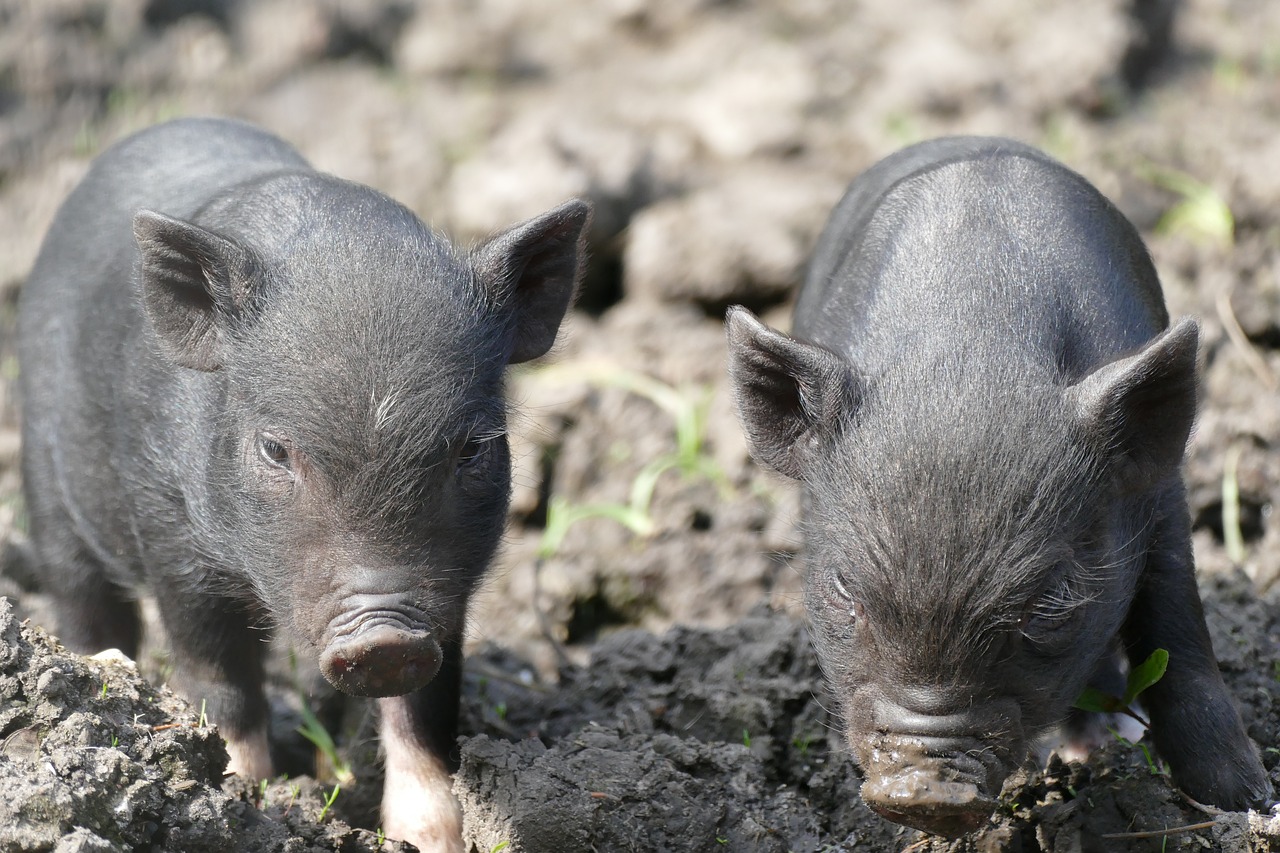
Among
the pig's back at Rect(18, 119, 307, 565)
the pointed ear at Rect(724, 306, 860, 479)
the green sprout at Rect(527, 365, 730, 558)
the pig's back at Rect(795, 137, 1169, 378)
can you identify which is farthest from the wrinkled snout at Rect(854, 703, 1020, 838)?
the green sprout at Rect(527, 365, 730, 558)

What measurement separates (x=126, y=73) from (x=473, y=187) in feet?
9.13

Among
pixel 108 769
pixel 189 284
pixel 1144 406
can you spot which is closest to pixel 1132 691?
pixel 1144 406

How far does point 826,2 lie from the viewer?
36.8ft

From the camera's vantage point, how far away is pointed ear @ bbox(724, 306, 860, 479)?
4809 millimetres

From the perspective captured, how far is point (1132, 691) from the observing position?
5.01 meters

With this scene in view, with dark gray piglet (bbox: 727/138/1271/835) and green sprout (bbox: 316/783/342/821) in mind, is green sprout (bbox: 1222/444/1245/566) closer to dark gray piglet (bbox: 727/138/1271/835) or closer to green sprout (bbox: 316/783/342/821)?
dark gray piglet (bbox: 727/138/1271/835)

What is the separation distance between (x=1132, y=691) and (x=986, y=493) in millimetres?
1055

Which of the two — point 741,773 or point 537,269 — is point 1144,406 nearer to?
point 741,773

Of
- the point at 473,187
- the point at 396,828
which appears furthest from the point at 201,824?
the point at 473,187

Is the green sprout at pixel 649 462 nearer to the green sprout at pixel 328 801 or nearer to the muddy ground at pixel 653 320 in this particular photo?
the muddy ground at pixel 653 320

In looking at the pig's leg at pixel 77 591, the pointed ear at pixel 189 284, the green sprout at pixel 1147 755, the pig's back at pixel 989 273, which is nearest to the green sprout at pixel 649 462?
the pig's back at pixel 989 273

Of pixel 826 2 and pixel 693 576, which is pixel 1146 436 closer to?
pixel 693 576

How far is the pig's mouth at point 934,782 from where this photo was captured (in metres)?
4.23

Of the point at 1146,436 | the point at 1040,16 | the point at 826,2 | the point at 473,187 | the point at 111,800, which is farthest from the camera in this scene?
the point at 826,2
